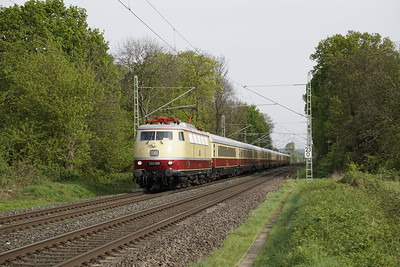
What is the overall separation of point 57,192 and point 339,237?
54.8 feet

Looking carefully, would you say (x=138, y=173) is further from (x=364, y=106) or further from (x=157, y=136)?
(x=364, y=106)

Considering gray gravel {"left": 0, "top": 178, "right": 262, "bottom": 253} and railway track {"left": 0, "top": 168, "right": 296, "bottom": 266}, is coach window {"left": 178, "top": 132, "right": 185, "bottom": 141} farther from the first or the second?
railway track {"left": 0, "top": 168, "right": 296, "bottom": 266}

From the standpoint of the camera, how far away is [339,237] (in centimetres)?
806

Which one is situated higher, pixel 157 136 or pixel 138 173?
pixel 157 136

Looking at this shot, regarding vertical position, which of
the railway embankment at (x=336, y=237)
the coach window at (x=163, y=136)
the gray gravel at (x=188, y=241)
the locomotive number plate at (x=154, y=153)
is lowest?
the gray gravel at (x=188, y=241)

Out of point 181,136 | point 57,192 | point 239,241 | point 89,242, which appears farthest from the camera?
point 181,136

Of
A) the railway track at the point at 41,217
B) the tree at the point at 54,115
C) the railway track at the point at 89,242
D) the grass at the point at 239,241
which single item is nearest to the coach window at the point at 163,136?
the tree at the point at 54,115

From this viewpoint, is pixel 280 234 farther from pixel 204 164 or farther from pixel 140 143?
pixel 204 164

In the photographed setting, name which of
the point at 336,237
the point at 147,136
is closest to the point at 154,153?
the point at 147,136

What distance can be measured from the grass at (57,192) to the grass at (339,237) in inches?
434

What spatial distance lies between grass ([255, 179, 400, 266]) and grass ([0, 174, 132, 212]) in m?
11.0

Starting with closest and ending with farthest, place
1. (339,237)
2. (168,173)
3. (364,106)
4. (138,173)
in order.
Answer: (339,237)
(138,173)
(168,173)
(364,106)

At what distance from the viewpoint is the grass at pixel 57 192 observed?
61.6 ft

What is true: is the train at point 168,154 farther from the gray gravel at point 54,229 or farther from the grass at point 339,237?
the grass at point 339,237
